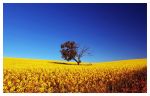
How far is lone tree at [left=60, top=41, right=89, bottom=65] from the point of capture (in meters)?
11.8

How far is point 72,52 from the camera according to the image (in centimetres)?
1212

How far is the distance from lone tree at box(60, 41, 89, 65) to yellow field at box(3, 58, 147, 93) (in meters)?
0.13

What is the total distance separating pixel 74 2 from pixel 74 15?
1.21 ft

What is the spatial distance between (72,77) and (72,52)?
0.67 metres

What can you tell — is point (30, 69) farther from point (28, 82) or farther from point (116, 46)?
point (116, 46)

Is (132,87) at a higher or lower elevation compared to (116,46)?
lower

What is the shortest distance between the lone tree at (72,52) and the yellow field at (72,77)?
135 millimetres

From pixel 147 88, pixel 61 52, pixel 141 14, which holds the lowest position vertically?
pixel 147 88

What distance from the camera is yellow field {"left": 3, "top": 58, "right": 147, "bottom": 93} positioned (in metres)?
11.5

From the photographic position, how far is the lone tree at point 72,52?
38.7 feet

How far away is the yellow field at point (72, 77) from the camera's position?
11.5 meters

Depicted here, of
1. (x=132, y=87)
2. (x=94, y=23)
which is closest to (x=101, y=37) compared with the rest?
(x=94, y=23)

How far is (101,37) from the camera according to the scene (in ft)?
39.1

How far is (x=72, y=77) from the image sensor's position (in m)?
11.7
